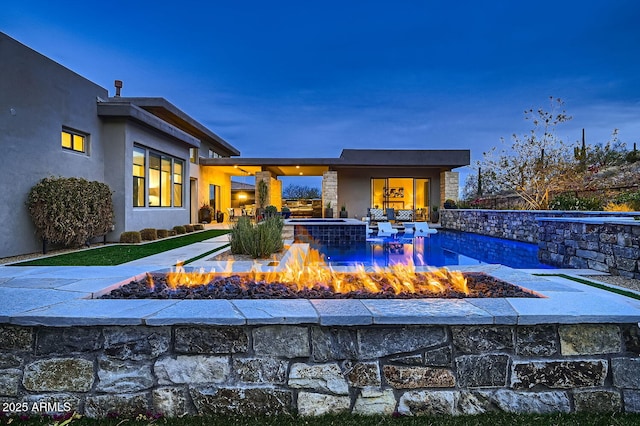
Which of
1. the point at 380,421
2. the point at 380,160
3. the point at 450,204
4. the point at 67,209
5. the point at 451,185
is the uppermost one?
the point at 380,160

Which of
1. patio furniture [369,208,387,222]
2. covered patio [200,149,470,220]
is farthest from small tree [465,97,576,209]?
patio furniture [369,208,387,222]

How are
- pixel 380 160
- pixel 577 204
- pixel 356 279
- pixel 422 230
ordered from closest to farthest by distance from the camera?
pixel 356 279 < pixel 577 204 < pixel 422 230 < pixel 380 160

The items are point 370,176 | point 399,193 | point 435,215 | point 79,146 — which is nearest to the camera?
point 79,146

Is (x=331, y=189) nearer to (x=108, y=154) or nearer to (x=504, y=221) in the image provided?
(x=504, y=221)

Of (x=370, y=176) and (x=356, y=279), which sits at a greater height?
(x=370, y=176)

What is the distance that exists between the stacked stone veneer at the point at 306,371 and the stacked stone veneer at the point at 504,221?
7.66m

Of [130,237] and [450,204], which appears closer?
[130,237]

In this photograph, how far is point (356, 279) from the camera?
317cm

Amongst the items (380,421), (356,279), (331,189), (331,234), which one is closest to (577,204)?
(331,234)

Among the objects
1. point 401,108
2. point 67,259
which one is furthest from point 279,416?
point 401,108

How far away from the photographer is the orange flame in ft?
9.05

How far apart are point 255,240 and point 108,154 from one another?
18.4ft

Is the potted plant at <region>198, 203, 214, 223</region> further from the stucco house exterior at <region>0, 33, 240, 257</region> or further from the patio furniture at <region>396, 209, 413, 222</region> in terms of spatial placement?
the patio furniture at <region>396, 209, 413, 222</region>

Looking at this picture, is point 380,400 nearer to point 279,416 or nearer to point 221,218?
point 279,416
